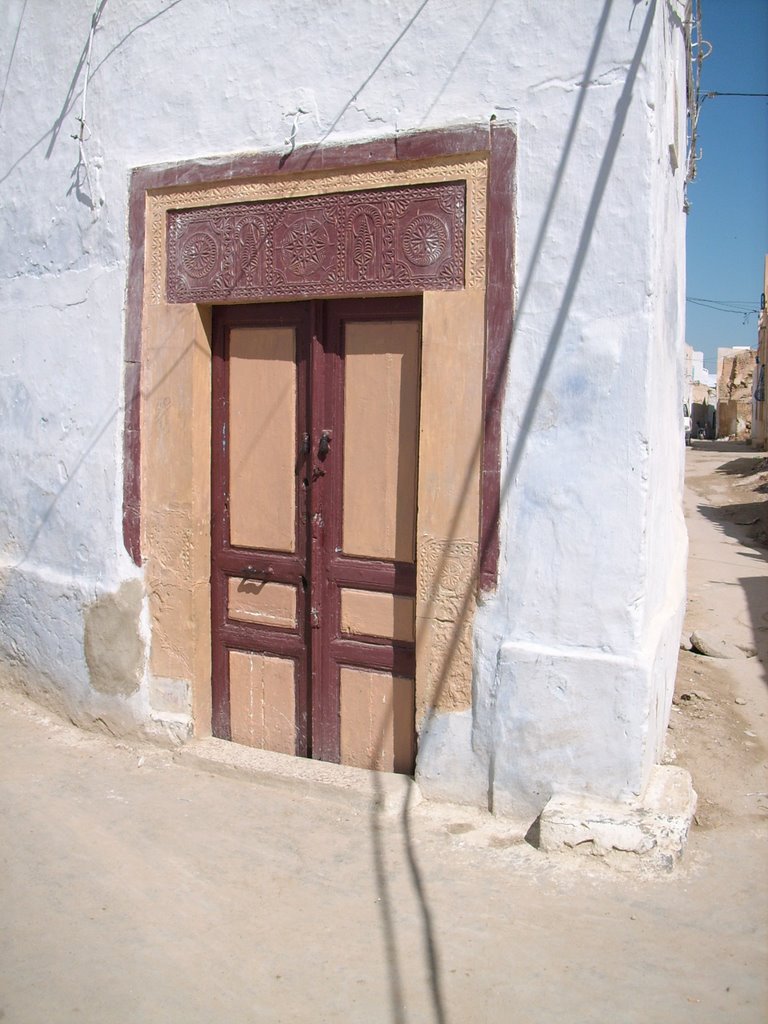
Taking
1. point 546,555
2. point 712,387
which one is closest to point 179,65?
point 546,555

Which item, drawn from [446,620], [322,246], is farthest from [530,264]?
[446,620]

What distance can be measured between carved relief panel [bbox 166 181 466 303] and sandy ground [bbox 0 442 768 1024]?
2.19m

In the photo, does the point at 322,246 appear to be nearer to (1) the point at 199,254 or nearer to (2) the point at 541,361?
(1) the point at 199,254

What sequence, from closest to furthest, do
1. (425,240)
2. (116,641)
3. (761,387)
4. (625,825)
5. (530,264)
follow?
(625,825), (530,264), (425,240), (116,641), (761,387)

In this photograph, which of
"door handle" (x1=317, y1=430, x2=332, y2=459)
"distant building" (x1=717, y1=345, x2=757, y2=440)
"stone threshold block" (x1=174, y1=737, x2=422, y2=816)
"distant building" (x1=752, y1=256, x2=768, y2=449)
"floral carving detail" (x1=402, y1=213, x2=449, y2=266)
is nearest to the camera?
"floral carving detail" (x1=402, y1=213, x2=449, y2=266)

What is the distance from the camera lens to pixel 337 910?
3121mm

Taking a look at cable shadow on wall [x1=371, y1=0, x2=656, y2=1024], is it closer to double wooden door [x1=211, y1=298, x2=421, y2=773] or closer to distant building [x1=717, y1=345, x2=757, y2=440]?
double wooden door [x1=211, y1=298, x2=421, y2=773]

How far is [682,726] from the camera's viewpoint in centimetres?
473

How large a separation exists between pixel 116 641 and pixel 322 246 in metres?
2.15

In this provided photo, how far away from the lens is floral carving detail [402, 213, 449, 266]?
372cm

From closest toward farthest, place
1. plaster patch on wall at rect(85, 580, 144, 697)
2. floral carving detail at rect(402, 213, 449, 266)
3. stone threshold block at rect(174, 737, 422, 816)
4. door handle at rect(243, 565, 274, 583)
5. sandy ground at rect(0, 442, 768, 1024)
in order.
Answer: sandy ground at rect(0, 442, 768, 1024) < floral carving detail at rect(402, 213, 449, 266) < stone threshold block at rect(174, 737, 422, 816) < door handle at rect(243, 565, 274, 583) < plaster patch on wall at rect(85, 580, 144, 697)

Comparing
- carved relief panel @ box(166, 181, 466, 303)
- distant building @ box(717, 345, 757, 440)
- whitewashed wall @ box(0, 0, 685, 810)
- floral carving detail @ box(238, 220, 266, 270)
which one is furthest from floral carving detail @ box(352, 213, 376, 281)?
distant building @ box(717, 345, 757, 440)

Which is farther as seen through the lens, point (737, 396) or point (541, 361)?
point (737, 396)

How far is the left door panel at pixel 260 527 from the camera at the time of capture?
421 centimetres
